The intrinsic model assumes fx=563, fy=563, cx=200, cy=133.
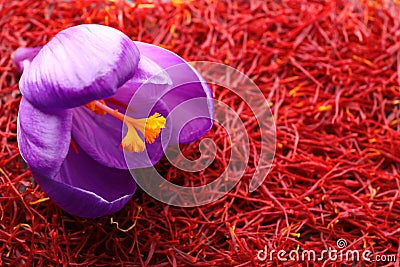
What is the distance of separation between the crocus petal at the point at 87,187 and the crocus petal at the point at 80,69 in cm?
10

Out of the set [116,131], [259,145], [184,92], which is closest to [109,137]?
[116,131]

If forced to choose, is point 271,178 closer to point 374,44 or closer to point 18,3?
point 374,44

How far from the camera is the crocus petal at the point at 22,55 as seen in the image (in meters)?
0.84

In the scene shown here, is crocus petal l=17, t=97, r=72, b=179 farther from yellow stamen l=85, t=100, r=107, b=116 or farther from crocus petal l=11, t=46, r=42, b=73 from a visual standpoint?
crocus petal l=11, t=46, r=42, b=73

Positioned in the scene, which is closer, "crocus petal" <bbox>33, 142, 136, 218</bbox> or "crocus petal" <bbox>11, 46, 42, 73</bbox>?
"crocus petal" <bbox>33, 142, 136, 218</bbox>

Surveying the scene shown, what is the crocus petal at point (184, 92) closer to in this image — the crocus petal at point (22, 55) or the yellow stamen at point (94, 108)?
the yellow stamen at point (94, 108)

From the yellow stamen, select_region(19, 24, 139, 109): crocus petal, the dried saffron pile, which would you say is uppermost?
select_region(19, 24, 139, 109): crocus petal

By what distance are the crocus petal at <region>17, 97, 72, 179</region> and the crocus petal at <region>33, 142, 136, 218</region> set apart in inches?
0.9

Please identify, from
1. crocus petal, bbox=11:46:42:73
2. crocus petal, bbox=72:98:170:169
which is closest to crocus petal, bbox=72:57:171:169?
crocus petal, bbox=72:98:170:169

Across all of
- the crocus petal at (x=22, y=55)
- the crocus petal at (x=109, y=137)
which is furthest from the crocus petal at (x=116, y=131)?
the crocus petal at (x=22, y=55)

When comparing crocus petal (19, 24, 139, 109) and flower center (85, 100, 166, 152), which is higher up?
crocus petal (19, 24, 139, 109)

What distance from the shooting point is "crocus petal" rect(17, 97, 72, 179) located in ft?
2.18

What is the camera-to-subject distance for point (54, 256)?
754mm

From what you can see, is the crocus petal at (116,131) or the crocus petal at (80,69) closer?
the crocus petal at (80,69)
